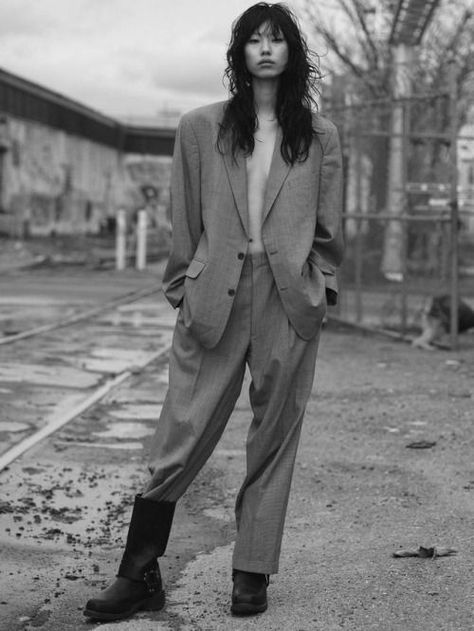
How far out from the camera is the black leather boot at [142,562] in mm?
4359

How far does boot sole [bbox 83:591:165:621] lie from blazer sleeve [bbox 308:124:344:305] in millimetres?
1161

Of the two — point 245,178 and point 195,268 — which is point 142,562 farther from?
point 245,178

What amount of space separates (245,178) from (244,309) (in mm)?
433

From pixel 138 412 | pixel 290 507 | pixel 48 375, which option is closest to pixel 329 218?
pixel 290 507

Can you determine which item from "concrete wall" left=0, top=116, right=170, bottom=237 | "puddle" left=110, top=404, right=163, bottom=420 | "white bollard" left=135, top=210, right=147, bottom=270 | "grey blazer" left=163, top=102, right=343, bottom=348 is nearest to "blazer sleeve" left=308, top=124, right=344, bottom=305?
"grey blazer" left=163, top=102, right=343, bottom=348

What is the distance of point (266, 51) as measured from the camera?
14.4 feet

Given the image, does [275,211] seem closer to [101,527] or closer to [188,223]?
[188,223]

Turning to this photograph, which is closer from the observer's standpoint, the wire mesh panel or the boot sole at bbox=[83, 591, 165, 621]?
the boot sole at bbox=[83, 591, 165, 621]

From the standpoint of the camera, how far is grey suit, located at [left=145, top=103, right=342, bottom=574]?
436 centimetres

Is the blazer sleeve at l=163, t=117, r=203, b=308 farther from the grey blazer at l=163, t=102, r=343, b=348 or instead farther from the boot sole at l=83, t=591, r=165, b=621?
the boot sole at l=83, t=591, r=165, b=621

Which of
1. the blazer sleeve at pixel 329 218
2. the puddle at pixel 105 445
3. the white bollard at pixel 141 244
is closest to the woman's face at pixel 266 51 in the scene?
the blazer sleeve at pixel 329 218

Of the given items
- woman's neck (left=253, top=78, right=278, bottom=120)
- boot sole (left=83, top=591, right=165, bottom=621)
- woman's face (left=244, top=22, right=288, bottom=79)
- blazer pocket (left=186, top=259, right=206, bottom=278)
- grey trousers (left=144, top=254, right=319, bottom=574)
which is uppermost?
woman's face (left=244, top=22, right=288, bottom=79)

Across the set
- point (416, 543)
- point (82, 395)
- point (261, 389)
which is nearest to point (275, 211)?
point (261, 389)

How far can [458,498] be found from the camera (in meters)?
6.16
